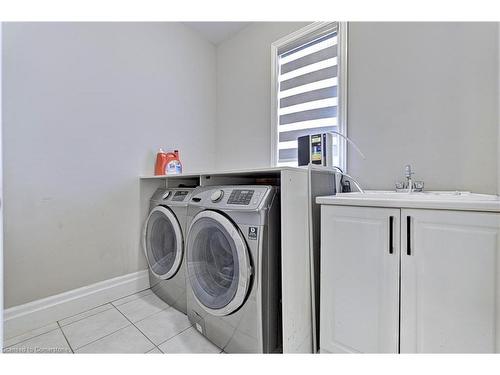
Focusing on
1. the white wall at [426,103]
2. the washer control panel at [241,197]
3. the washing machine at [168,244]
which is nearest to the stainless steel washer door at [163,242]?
the washing machine at [168,244]

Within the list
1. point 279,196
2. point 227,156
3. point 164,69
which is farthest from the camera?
point 227,156

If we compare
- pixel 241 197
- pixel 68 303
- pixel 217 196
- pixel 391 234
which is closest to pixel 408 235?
pixel 391 234

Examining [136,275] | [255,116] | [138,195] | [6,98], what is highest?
[255,116]

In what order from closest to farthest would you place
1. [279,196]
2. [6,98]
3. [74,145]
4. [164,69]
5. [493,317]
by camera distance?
[493,317] < [279,196] < [6,98] < [74,145] < [164,69]

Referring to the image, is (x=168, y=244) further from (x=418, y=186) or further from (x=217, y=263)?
(x=418, y=186)

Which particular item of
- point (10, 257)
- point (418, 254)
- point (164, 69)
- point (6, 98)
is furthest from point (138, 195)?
point (418, 254)

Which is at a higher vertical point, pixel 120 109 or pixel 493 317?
pixel 120 109

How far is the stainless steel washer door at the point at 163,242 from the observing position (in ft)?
5.36

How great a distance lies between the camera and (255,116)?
7.69ft

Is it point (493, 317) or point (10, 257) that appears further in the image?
point (10, 257)

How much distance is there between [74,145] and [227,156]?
1379 mm

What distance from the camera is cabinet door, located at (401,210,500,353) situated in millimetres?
826

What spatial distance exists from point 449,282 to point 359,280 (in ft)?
1.06
